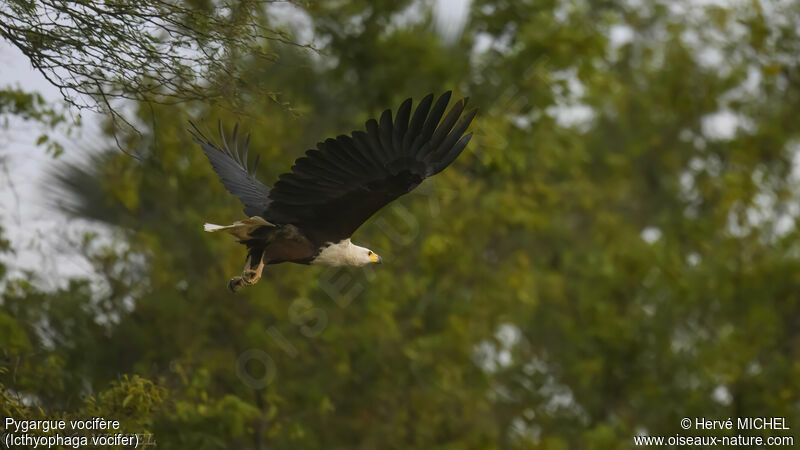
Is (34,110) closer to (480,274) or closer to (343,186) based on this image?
(343,186)

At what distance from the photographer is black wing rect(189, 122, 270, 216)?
7492 mm

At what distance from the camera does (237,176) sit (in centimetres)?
803

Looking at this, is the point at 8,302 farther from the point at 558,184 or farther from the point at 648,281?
the point at 648,281

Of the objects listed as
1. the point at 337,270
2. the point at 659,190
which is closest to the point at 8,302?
the point at 337,270

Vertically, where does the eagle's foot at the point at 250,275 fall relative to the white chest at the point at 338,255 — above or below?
below

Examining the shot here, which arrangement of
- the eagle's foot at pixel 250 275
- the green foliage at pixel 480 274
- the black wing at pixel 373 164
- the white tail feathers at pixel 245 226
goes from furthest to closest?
the green foliage at pixel 480 274 < the eagle's foot at pixel 250 275 < the white tail feathers at pixel 245 226 < the black wing at pixel 373 164

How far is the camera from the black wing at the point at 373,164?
654 cm

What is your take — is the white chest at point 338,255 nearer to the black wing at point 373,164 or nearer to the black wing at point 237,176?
the black wing at point 373,164

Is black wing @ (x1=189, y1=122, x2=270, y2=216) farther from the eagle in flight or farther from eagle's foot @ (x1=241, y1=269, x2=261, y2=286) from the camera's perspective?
eagle's foot @ (x1=241, y1=269, x2=261, y2=286)

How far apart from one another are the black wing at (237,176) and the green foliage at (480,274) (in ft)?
2.01

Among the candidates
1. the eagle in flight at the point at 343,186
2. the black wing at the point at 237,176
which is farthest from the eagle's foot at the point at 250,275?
the black wing at the point at 237,176

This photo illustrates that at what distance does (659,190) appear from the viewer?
21609 millimetres

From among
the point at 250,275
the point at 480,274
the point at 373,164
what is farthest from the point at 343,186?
the point at 480,274

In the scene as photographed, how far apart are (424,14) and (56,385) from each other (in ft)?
27.7
